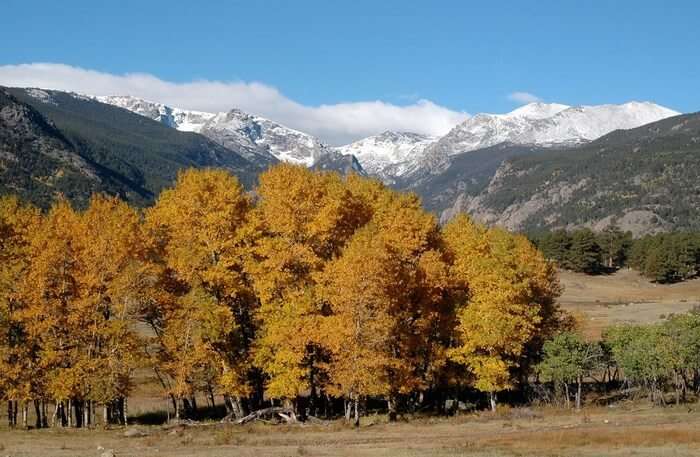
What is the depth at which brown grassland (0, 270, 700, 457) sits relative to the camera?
36344 mm

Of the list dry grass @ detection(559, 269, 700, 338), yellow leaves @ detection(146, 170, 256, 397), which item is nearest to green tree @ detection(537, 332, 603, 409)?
yellow leaves @ detection(146, 170, 256, 397)

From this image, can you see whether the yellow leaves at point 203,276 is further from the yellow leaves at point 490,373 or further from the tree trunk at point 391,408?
the yellow leaves at point 490,373

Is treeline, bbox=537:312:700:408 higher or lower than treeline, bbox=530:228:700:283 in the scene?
lower

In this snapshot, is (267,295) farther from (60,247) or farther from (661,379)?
(661,379)

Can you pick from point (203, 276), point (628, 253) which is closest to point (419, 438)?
point (203, 276)

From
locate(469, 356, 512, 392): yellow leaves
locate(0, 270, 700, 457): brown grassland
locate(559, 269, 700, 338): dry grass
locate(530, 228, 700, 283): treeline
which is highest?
locate(530, 228, 700, 283): treeline

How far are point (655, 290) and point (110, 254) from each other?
138770 millimetres

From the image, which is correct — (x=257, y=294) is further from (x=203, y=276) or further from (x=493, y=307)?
(x=493, y=307)

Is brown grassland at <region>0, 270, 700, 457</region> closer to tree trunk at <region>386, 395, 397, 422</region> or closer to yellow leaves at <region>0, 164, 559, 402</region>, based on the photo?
tree trunk at <region>386, 395, 397, 422</region>

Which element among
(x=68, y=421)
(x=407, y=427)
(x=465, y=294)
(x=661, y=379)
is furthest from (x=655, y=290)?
(x=68, y=421)

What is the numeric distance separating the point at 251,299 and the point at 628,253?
159 m

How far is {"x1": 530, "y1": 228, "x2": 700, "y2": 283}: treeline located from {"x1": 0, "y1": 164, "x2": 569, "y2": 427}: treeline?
115 metres

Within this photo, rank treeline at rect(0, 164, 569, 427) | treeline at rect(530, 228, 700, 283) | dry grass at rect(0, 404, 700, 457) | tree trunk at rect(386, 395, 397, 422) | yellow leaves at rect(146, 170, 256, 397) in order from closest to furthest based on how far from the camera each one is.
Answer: dry grass at rect(0, 404, 700, 457) → treeline at rect(0, 164, 569, 427) → yellow leaves at rect(146, 170, 256, 397) → tree trunk at rect(386, 395, 397, 422) → treeline at rect(530, 228, 700, 283)

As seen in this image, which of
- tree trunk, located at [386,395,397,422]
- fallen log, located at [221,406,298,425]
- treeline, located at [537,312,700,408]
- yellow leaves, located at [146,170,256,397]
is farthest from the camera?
treeline, located at [537,312,700,408]
